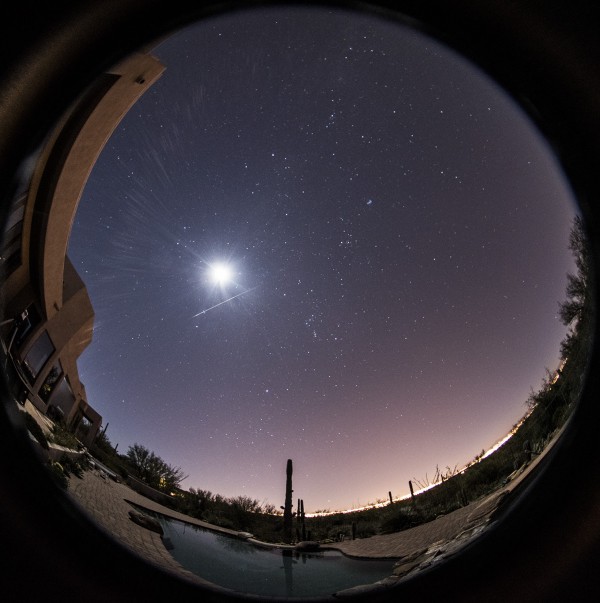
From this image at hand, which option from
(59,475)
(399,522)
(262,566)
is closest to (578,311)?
(399,522)

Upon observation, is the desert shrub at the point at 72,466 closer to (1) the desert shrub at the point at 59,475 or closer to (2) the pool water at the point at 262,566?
(1) the desert shrub at the point at 59,475

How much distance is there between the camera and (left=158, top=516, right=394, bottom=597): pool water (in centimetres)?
105

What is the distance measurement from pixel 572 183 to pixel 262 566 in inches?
56.3

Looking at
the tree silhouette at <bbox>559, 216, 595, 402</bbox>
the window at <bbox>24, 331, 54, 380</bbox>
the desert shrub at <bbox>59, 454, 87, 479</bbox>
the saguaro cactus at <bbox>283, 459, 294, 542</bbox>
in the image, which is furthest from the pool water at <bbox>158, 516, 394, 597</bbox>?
the tree silhouette at <bbox>559, 216, 595, 402</bbox>

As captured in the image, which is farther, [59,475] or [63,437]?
[63,437]

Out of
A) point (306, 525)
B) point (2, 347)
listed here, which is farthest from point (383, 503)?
point (2, 347)

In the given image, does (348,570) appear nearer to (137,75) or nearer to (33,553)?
(33,553)

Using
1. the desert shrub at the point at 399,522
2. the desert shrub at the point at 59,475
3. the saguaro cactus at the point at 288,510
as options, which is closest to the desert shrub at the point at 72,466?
the desert shrub at the point at 59,475

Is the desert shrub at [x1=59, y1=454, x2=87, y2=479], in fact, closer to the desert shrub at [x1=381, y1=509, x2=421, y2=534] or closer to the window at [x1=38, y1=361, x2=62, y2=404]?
the window at [x1=38, y1=361, x2=62, y2=404]

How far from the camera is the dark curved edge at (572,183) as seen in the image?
82 cm

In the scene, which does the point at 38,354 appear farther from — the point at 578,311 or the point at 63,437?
the point at 578,311

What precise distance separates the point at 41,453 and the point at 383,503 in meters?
1.34

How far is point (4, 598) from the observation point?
90 centimetres

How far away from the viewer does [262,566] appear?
1.20 m
